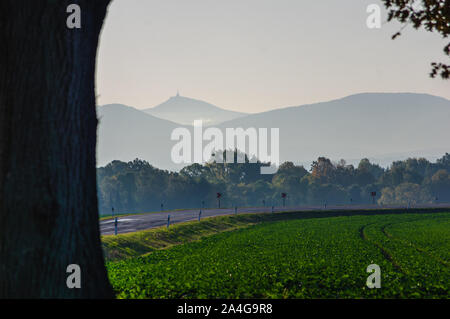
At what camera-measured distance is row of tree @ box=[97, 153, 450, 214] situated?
4830 inches

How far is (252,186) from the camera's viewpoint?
13725 centimetres

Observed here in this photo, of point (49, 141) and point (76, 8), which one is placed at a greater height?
point (76, 8)

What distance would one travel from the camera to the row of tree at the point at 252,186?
403ft

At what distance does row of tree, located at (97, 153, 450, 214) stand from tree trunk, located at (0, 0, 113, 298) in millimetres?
100801

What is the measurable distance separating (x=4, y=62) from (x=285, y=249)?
57.4ft

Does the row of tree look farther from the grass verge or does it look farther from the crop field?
the crop field

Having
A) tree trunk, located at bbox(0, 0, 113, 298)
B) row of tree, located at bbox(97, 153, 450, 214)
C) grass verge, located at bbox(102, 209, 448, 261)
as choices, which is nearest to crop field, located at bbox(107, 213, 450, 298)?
tree trunk, located at bbox(0, 0, 113, 298)

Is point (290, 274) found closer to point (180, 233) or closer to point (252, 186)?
point (180, 233)

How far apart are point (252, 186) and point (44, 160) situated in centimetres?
13018

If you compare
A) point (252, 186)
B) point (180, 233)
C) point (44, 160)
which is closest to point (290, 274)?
point (44, 160)

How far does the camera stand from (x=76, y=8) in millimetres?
8039
